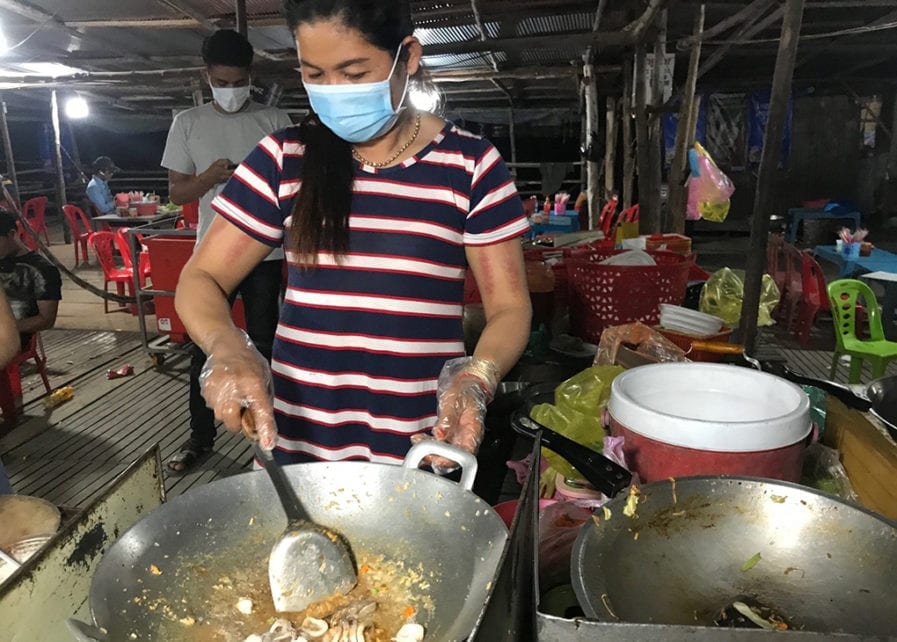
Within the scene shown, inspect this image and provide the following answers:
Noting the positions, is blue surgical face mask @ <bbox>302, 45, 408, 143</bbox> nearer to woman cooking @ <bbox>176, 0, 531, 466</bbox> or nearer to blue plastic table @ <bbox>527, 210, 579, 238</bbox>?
woman cooking @ <bbox>176, 0, 531, 466</bbox>

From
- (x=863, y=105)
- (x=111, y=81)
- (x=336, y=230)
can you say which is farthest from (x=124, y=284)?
(x=863, y=105)

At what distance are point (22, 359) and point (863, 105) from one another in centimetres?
1448

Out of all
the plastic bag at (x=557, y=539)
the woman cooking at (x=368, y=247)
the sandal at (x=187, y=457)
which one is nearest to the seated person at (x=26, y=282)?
the sandal at (x=187, y=457)

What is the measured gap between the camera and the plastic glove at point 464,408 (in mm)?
1175

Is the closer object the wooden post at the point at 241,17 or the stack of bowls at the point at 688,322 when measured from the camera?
the stack of bowls at the point at 688,322

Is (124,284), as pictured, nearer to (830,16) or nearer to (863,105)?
(830,16)

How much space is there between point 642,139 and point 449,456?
4.80 m

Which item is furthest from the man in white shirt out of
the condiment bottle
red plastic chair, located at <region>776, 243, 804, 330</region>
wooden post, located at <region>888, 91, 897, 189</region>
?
wooden post, located at <region>888, 91, 897, 189</region>

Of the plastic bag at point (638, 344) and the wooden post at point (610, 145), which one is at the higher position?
the wooden post at point (610, 145)

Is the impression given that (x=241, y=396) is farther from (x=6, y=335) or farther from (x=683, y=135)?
(x=683, y=135)

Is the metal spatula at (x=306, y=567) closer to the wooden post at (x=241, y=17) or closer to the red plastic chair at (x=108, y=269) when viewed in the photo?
the wooden post at (x=241, y=17)

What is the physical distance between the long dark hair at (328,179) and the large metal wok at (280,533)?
574mm

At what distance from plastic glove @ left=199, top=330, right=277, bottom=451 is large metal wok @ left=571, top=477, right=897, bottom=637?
0.60m

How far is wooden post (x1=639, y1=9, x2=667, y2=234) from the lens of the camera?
5103 millimetres
